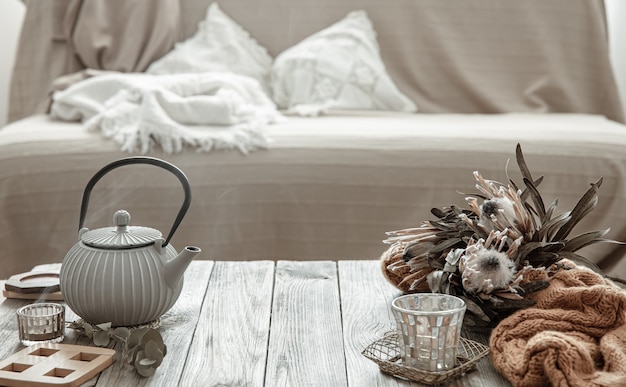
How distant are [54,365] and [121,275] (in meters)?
0.15

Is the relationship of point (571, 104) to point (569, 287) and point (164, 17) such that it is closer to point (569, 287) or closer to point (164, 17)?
point (164, 17)

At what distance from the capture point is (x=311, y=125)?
2.29 metres

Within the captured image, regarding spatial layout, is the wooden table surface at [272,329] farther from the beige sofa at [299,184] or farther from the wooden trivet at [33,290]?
the beige sofa at [299,184]

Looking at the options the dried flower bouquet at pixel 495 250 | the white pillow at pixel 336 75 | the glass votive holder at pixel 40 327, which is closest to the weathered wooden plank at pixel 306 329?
the dried flower bouquet at pixel 495 250

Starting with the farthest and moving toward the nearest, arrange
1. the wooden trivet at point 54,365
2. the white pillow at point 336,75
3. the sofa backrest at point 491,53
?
the sofa backrest at point 491,53
the white pillow at point 336,75
the wooden trivet at point 54,365

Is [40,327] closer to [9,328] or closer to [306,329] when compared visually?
[9,328]

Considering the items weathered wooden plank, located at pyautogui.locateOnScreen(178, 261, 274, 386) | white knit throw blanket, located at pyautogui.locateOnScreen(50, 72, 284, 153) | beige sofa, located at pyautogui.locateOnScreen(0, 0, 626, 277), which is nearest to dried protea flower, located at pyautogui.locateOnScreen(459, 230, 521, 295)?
weathered wooden plank, located at pyautogui.locateOnScreen(178, 261, 274, 386)

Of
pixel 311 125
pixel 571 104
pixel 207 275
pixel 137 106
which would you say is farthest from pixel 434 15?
pixel 207 275

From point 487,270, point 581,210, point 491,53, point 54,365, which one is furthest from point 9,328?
point 491,53

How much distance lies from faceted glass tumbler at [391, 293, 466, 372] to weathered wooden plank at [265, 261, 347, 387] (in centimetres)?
8

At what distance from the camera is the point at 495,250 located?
101cm

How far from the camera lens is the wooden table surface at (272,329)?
0.90 meters

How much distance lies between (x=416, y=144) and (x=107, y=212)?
79 centimetres

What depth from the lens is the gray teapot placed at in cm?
101
